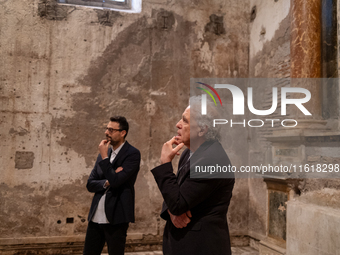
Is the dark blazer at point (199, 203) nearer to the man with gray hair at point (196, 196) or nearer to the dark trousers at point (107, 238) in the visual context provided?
the man with gray hair at point (196, 196)

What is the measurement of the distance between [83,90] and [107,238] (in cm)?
290

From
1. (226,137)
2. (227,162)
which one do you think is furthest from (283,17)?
(227,162)

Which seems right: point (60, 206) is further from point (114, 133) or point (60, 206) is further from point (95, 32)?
point (95, 32)

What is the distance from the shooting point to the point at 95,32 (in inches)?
207

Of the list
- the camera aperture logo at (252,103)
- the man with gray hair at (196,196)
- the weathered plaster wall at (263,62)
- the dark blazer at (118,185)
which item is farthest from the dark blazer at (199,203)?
the weathered plaster wall at (263,62)

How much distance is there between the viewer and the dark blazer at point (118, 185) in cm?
285

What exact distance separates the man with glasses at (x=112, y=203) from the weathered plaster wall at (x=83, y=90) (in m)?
2.18

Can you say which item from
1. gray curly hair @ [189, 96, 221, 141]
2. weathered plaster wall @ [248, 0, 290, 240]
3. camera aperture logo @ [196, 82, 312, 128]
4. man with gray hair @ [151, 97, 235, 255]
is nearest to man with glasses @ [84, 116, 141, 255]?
man with gray hair @ [151, 97, 235, 255]

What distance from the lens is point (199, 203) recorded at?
5.83 ft

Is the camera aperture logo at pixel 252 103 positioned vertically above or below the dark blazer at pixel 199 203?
above

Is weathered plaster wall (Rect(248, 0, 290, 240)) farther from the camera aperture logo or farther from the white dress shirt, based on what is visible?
the white dress shirt

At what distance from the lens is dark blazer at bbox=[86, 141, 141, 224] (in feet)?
9.36

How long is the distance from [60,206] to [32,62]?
7.48 feet

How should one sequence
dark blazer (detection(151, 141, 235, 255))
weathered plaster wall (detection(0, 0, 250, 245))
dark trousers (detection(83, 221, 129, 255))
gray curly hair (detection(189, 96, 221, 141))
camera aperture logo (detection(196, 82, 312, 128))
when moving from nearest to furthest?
dark blazer (detection(151, 141, 235, 255)) < gray curly hair (detection(189, 96, 221, 141)) < dark trousers (detection(83, 221, 129, 255)) < camera aperture logo (detection(196, 82, 312, 128)) < weathered plaster wall (detection(0, 0, 250, 245))
